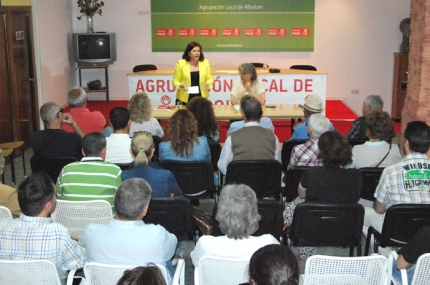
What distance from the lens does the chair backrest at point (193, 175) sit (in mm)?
4594

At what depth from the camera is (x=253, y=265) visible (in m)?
2.07

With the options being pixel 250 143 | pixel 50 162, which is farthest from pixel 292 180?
pixel 50 162

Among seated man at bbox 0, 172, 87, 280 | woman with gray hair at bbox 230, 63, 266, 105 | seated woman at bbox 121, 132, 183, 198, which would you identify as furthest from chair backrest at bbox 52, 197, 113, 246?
woman with gray hair at bbox 230, 63, 266, 105

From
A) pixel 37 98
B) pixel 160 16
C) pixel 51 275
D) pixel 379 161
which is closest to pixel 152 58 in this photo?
pixel 160 16

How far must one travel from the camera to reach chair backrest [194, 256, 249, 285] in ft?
8.82

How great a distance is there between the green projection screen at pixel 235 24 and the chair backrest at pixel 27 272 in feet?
30.5

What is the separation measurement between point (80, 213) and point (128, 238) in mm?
809

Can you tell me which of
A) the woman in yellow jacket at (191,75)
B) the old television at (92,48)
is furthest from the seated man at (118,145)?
the old television at (92,48)

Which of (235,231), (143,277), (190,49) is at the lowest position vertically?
(235,231)

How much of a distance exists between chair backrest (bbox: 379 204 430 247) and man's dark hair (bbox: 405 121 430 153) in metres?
0.43

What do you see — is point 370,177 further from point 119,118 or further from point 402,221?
point 119,118

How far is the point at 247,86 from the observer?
7.17 m

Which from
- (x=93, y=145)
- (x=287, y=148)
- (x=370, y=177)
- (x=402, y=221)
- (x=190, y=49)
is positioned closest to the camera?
(x=402, y=221)

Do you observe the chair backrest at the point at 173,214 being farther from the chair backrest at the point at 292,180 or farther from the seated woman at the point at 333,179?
the chair backrest at the point at 292,180
